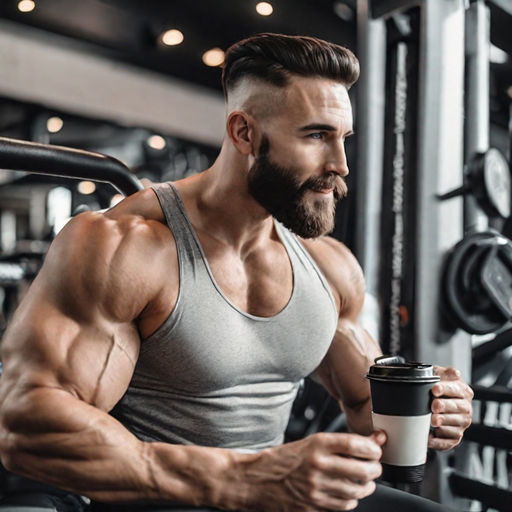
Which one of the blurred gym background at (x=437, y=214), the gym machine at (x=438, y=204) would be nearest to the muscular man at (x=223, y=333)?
the blurred gym background at (x=437, y=214)

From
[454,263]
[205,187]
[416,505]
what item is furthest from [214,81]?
[416,505]

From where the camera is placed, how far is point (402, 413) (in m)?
0.91

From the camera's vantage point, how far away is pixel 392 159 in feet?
8.23

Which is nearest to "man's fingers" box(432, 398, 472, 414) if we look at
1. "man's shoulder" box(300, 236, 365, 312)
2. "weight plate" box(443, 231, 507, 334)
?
"man's shoulder" box(300, 236, 365, 312)

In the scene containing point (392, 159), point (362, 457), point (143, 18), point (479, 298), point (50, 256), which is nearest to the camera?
point (362, 457)

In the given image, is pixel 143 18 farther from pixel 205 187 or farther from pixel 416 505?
pixel 416 505

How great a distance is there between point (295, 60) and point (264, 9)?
9.74ft

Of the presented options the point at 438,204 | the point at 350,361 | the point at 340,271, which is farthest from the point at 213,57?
the point at 350,361

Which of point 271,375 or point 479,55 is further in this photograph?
point 479,55

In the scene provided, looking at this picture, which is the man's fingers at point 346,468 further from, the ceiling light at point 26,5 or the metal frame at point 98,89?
the metal frame at point 98,89

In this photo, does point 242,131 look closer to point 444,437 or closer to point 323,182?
point 323,182

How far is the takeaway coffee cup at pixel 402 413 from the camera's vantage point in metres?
0.90

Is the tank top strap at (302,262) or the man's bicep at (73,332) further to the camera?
the tank top strap at (302,262)

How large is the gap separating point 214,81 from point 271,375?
4.39 metres
